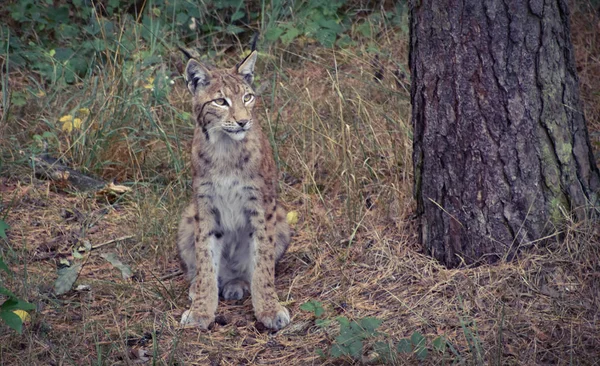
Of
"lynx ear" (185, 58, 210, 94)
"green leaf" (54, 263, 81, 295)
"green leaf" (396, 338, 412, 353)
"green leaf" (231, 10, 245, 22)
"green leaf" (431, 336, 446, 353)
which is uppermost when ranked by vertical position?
"lynx ear" (185, 58, 210, 94)

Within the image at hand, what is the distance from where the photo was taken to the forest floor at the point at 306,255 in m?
3.79

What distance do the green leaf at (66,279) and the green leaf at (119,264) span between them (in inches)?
8.6

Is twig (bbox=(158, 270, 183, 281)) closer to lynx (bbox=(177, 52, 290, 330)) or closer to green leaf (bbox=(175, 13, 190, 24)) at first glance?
lynx (bbox=(177, 52, 290, 330))

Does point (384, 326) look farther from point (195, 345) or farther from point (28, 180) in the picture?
point (28, 180)

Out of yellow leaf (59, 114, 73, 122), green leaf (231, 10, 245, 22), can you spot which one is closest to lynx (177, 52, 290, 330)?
yellow leaf (59, 114, 73, 122)

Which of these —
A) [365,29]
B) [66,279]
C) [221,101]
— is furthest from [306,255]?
[365,29]

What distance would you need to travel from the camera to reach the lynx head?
4.38 metres

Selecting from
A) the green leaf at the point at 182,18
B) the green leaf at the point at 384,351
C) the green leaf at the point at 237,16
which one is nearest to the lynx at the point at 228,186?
the green leaf at the point at 384,351

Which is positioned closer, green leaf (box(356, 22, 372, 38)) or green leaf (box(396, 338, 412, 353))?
green leaf (box(396, 338, 412, 353))

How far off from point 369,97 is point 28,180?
2.56 m

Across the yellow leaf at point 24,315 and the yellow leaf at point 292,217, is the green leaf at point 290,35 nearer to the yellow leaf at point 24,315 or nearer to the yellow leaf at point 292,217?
the yellow leaf at point 292,217

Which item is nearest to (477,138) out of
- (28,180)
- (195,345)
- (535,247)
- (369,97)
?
(535,247)

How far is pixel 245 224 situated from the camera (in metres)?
4.62

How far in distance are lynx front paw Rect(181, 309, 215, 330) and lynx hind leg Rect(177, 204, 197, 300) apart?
1.27 feet
